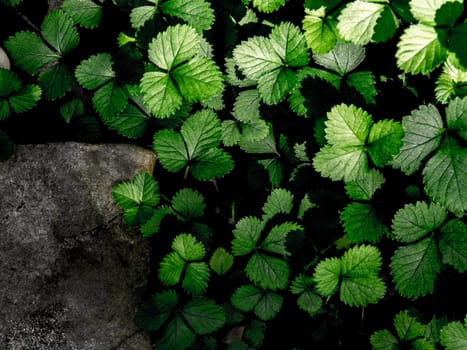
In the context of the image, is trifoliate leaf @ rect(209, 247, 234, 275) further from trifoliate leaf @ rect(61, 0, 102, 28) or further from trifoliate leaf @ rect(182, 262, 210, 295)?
trifoliate leaf @ rect(61, 0, 102, 28)

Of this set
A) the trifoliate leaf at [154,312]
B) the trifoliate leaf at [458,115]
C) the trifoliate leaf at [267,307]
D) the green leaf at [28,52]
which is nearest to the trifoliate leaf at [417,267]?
the trifoliate leaf at [458,115]

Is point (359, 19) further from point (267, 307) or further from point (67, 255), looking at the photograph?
point (67, 255)

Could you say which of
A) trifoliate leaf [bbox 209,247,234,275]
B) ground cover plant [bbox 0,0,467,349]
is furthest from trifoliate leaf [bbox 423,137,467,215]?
trifoliate leaf [bbox 209,247,234,275]

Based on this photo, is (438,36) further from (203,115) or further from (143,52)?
(143,52)

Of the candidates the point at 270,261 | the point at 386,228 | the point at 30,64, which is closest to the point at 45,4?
the point at 30,64

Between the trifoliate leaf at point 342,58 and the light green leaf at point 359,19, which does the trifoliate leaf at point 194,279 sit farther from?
the light green leaf at point 359,19
